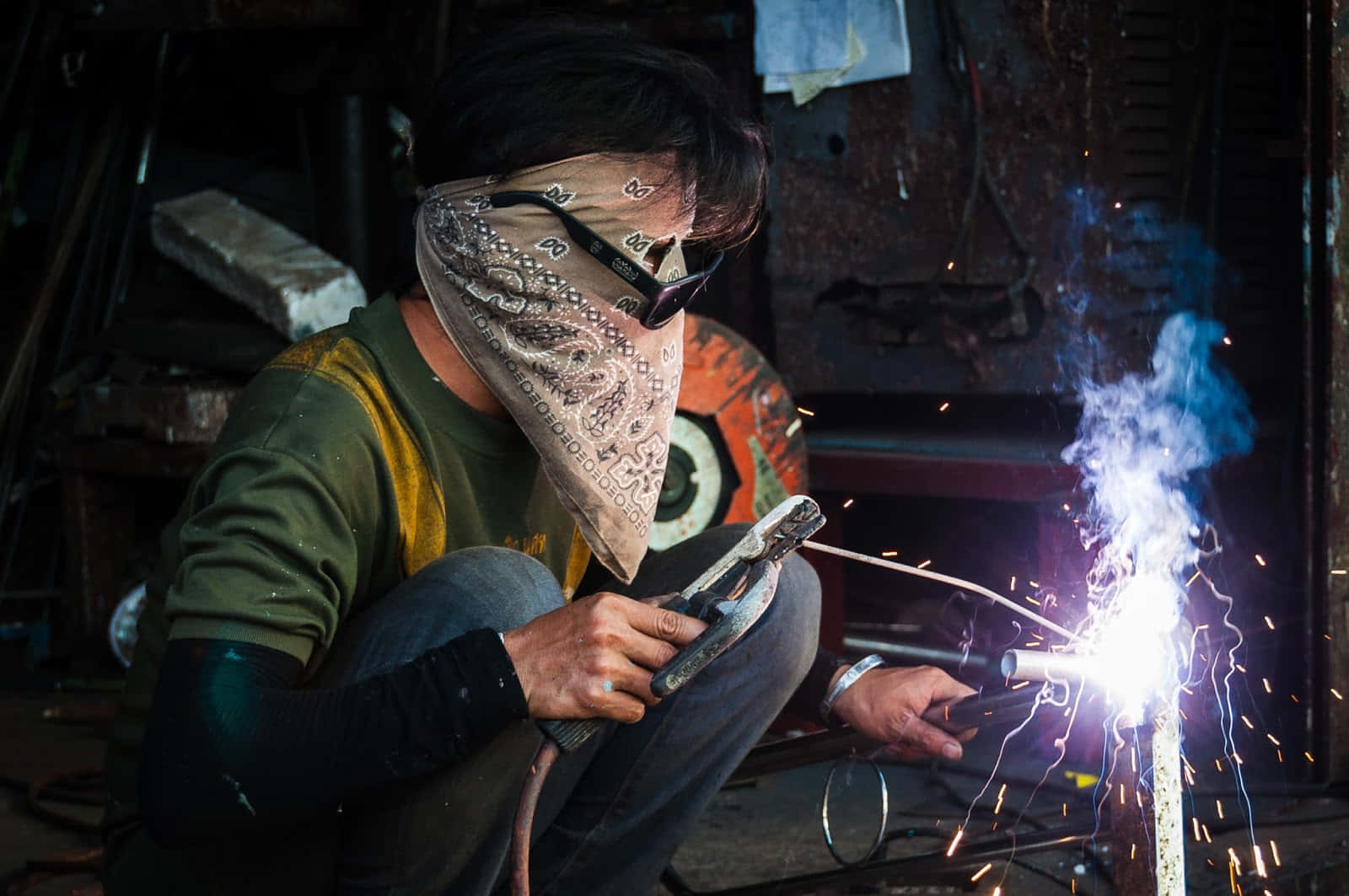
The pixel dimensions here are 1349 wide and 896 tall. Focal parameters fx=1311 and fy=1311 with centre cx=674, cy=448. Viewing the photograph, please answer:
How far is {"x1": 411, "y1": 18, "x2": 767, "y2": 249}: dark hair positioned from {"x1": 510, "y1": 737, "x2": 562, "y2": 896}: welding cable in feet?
2.61

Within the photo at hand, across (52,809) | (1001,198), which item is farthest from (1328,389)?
(52,809)

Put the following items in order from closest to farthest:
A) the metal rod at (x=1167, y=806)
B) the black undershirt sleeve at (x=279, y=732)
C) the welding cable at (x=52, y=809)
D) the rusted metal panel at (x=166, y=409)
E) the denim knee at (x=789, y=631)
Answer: the black undershirt sleeve at (x=279, y=732) → the metal rod at (x=1167, y=806) → the denim knee at (x=789, y=631) → the welding cable at (x=52, y=809) → the rusted metal panel at (x=166, y=409)

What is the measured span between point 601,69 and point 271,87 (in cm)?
390

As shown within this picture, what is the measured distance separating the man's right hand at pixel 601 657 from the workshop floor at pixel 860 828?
897mm

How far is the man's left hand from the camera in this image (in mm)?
1999

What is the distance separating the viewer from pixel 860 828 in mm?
3045

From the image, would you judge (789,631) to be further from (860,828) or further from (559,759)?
(860,828)

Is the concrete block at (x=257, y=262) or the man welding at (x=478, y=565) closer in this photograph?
the man welding at (x=478, y=565)

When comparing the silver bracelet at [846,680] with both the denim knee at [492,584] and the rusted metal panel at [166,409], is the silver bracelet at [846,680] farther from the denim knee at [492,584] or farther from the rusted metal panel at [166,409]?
the rusted metal panel at [166,409]

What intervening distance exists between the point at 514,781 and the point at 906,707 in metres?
0.64

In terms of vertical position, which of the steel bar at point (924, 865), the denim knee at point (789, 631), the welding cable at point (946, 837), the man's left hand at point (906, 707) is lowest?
the welding cable at point (946, 837)

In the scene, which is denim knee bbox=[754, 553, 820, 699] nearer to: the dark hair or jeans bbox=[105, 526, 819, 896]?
jeans bbox=[105, 526, 819, 896]

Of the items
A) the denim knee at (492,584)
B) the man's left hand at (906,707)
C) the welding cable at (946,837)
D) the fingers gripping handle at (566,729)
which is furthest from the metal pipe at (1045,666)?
the welding cable at (946,837)

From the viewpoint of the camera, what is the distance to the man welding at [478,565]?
1551 mm
